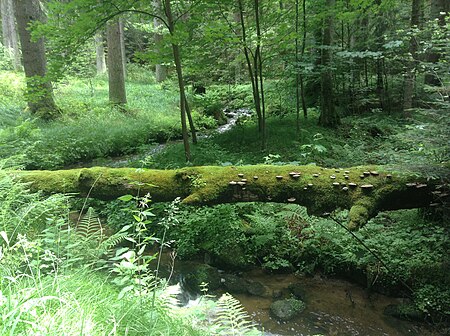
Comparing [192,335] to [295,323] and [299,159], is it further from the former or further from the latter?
[299,159]

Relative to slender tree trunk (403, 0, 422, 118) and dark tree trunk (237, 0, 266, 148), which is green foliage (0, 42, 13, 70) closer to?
dark tree trunk (237, 0, 266, 148)

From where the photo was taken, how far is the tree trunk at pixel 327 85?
1052 centimetres

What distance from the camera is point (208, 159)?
8.11 meters

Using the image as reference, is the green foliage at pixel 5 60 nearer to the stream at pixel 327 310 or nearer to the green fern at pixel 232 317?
the stream at pixel 327 310

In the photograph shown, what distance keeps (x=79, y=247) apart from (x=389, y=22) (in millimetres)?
13395

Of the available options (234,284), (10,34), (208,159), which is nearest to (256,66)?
(208,159)

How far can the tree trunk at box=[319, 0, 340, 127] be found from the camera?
1052 centimetres

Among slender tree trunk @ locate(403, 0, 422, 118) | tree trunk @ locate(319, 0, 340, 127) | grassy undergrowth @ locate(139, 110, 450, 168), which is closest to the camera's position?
grassy undergrowth @ locate(139, 110, 450, 168)

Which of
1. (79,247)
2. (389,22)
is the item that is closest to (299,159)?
(79,247)

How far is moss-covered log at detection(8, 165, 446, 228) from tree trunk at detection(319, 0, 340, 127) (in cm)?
647

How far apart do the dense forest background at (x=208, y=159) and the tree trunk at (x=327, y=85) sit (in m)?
0.06

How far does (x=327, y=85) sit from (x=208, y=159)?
5.43 metres

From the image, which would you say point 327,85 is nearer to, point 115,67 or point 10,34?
point 115,67

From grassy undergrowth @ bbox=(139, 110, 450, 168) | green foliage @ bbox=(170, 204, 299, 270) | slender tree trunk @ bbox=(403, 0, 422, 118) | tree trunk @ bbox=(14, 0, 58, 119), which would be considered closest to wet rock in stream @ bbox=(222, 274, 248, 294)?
green foliage @ bbox=(170, 204, 299, 270)
